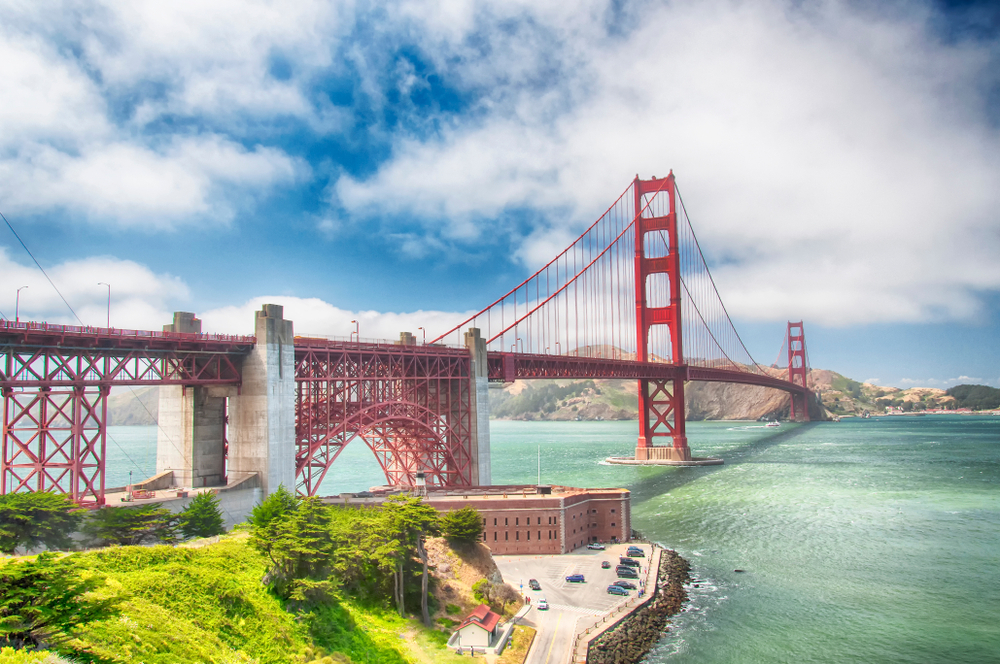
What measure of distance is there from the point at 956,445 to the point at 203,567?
139 meters

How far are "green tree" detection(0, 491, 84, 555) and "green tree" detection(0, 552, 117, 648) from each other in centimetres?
1354

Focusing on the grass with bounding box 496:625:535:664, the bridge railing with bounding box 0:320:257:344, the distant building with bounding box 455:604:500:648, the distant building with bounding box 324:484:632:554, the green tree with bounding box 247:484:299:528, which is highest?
the bridge railing with bounding box 0:320:257:344

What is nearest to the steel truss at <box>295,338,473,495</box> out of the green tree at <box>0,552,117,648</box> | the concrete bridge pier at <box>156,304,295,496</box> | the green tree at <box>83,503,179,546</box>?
the concrete bridge pier at <box>156,304,295,496</box>

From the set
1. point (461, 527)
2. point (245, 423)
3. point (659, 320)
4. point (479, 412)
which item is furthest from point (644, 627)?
point (659, 320)

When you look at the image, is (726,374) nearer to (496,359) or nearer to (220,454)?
(496,359)

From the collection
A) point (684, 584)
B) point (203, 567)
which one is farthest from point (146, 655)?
point (684, 584)

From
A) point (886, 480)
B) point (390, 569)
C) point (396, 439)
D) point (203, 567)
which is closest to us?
point (203, 567)

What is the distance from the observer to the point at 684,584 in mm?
39656

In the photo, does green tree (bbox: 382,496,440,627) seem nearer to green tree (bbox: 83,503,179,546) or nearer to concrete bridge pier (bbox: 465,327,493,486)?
green tree (bbox: 83,503,179,546)

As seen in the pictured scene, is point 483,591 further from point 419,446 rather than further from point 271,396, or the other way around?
point 419,446

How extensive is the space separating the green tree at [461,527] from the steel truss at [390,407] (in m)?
8.63

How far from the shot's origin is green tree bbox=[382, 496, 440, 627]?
3159 cm

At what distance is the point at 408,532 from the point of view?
32.7 meters

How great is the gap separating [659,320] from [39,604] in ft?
309
